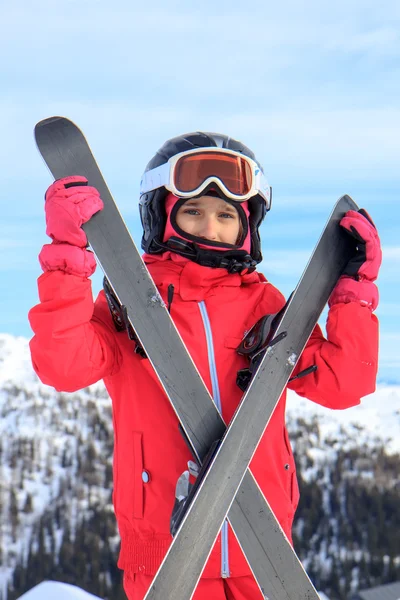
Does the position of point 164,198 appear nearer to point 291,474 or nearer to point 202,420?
point 202,420

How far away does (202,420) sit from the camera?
2.62 m

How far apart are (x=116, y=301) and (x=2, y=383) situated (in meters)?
90.9

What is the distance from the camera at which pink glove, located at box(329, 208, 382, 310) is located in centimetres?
277

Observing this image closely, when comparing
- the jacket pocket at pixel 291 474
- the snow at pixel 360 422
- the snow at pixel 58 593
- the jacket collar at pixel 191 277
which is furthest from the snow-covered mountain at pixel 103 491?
the jacket collar at pixel 191 277

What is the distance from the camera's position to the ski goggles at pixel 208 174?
113 inches

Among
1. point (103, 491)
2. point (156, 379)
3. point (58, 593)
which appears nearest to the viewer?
point (156, 379)

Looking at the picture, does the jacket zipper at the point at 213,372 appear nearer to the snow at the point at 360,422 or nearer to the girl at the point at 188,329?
the girl at the point at 188,329

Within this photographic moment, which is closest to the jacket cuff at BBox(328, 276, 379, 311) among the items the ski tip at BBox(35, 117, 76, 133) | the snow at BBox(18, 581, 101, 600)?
the ski tip at BBox(35, 117, 76, 133)

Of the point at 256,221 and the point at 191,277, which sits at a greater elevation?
the point at 256,221

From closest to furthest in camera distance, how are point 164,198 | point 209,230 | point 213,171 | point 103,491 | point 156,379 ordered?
1. point 156,379
2. point 209,230
3. point 213,171
4. point 164,198
5. point 103,491

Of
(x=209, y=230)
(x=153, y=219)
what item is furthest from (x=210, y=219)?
(x=153, y=219)

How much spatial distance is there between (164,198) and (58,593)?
4.60 meters

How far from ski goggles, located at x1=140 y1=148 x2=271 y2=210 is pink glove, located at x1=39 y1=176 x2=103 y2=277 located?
0.34 metres

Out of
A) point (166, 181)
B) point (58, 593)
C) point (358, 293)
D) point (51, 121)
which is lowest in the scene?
point (58, 593)
